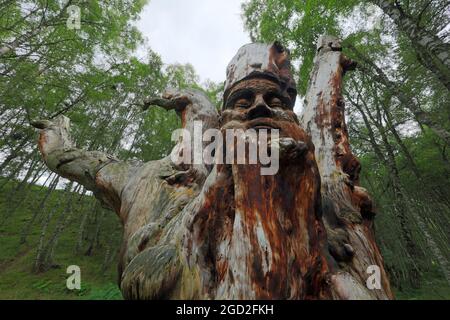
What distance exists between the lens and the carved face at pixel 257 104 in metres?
1.64

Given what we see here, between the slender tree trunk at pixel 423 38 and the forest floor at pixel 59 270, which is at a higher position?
the slender tree trunk at pixel 423 38

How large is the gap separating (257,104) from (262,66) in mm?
397

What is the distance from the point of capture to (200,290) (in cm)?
113

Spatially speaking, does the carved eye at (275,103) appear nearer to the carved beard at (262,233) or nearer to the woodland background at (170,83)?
the carved beard at (262,233)

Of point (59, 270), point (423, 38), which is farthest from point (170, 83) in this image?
point (423, 38)

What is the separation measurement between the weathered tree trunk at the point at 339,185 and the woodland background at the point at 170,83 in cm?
358

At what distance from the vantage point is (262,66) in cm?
187

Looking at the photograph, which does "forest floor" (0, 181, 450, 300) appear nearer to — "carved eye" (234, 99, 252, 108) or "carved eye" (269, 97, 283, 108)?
"carved eye" (234, 99, 252, 108)

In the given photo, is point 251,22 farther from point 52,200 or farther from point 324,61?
point 52,200

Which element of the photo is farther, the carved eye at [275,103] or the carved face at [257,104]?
the carved eye at [275,103]

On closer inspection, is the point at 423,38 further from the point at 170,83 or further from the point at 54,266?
the point at 54,266

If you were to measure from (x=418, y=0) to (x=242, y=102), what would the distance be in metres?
7.04

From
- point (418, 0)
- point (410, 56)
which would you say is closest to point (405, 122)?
point (410, 56)

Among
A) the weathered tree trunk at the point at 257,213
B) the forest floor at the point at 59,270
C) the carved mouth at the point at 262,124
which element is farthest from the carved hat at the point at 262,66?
the forest floor at the point at 59,270
